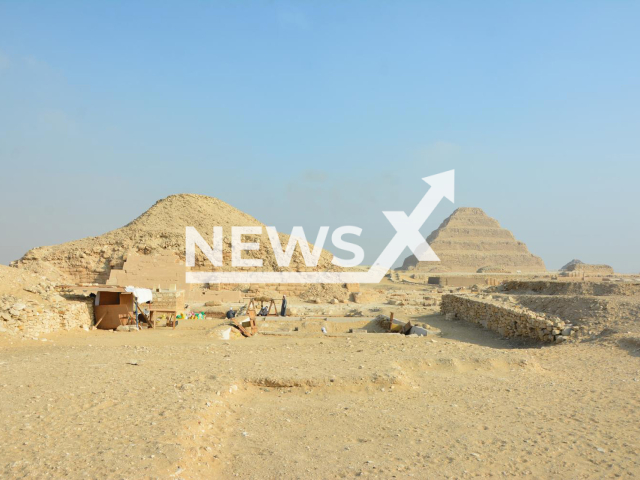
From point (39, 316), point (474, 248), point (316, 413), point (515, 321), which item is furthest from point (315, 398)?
point (474, 248)

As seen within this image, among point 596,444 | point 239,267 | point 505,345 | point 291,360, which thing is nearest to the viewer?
point 596,444

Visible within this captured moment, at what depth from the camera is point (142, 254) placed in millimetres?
29078

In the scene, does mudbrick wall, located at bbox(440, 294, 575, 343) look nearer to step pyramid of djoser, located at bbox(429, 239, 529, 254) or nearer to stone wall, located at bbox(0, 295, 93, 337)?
stone wall, located at bbox(0, 295, 93, 337)

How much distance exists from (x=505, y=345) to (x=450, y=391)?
534 cm

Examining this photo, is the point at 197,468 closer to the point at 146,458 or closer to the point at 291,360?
the point at 146,458

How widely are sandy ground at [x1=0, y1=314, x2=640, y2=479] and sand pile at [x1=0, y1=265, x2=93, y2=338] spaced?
1136 millimetres

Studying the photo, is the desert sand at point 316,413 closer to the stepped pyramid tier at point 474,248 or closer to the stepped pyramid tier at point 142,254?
the stepped pyramid tier at point 142,254

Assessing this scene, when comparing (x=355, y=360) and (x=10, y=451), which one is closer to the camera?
(x=10, y=451)

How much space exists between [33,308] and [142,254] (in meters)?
19.1

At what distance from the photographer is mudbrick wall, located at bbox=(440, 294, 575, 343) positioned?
1066 cm

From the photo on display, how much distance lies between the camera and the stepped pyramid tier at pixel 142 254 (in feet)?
73.7

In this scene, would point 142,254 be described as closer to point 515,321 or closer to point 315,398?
point 515,321

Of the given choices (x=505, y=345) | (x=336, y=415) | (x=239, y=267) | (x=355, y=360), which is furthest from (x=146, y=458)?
(x=239, y=267)

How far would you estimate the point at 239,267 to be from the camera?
30.0m
